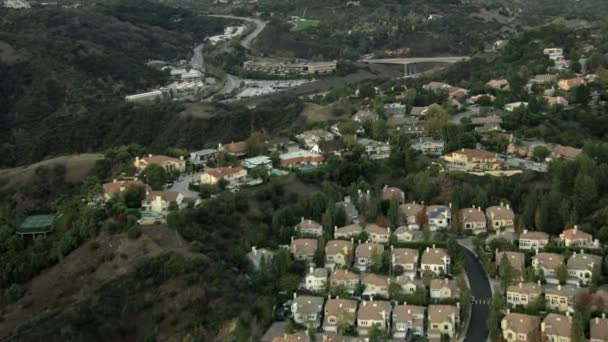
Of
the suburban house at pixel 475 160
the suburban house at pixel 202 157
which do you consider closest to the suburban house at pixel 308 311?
the suburban house at pixel 475 160

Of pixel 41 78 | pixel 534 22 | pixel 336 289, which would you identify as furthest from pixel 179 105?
pixel 534 22

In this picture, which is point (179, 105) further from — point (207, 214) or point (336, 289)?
point (336, 289)

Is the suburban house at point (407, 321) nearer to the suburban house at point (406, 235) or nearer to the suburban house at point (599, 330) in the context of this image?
the suburban house at point (599, 330)

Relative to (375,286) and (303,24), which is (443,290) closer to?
(375,286)

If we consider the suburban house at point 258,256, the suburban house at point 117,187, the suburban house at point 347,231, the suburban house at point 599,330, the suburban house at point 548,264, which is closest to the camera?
the suburban house at point 599,330

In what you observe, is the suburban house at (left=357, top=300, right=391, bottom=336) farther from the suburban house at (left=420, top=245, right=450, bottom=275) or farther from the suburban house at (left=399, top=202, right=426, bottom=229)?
the suburban house at (left=399, top=202, right=426, bottom=229)
